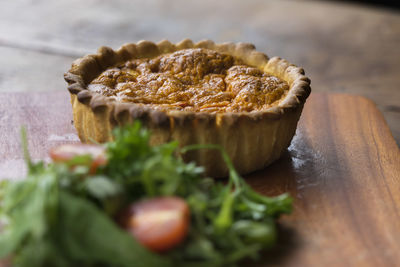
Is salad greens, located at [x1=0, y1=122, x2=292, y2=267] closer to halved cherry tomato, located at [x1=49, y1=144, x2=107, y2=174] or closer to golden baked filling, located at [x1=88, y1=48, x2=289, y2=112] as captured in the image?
halved cherry tomato, located at [x1=49, y1=144, x2=107, y2=174]

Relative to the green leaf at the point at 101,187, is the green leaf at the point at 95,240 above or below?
below

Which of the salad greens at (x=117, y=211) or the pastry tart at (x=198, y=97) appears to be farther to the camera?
the pastry tart at (x=198, y=97)

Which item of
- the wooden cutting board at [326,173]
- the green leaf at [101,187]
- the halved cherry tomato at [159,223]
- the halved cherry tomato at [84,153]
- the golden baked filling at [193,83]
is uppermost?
the golden baked filling at [193,83]

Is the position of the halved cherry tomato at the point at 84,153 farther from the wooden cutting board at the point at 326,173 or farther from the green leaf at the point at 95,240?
the wooden cutting board at the point at 326,173

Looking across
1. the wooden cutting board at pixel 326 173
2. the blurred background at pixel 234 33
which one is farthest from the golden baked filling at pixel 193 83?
the blurred background at pixel 234 33

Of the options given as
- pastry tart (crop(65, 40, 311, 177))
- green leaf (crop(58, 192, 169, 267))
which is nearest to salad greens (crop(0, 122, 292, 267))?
green leaf (crop(58, 192, 169, 267))

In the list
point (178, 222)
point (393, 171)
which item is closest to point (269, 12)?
point (393, 171)
